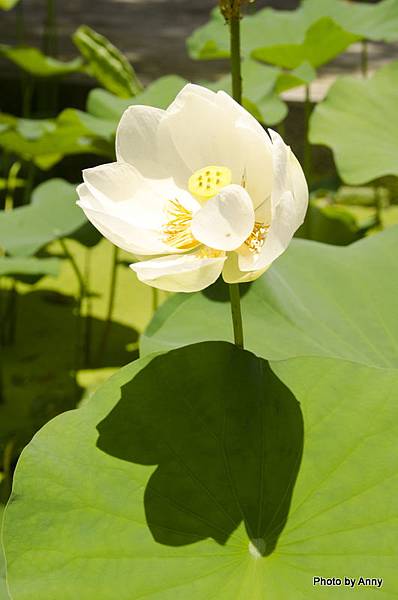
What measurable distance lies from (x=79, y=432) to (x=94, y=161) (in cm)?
276

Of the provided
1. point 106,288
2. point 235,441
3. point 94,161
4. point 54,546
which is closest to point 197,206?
point 235,441

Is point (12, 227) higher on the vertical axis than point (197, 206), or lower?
lower

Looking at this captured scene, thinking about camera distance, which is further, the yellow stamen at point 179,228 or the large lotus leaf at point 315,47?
the large lotus leaf at point 315,47

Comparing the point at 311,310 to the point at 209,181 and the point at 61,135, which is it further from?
the point at 61,135

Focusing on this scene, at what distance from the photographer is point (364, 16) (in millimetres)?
2520

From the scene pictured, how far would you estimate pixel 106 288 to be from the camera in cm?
274

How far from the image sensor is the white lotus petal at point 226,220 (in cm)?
78

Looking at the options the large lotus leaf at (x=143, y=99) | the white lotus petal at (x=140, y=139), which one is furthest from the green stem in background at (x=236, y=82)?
the large lotus leaf at (x=143, y=99)

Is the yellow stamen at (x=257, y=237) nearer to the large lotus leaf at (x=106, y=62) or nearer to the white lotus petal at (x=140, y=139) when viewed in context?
the white lotus petal at (x=140, y=139)

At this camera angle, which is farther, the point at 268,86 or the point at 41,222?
the point at 268,86

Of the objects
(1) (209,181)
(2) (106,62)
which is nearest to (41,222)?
(2) (106,62)

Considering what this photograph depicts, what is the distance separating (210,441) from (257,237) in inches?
7.9

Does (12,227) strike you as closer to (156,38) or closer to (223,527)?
(223,527)

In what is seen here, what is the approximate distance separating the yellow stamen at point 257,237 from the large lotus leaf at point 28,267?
93 centimetres
